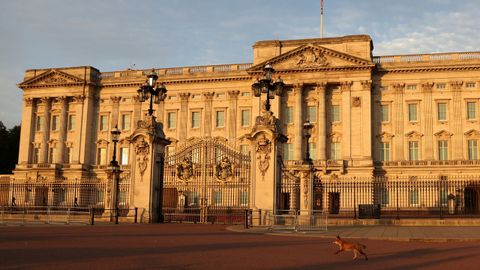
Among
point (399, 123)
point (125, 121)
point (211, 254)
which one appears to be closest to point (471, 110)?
point (399, 123)

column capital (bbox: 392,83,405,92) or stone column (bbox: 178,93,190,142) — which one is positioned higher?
column capital (bbox: 392,83,405,92)

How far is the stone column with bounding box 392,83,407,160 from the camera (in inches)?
2172

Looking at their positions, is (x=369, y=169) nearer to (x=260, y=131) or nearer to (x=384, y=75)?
(x=384, y=75)

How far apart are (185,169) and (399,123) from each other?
112 ft

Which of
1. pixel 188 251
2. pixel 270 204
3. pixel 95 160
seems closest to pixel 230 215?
pixel 270 204

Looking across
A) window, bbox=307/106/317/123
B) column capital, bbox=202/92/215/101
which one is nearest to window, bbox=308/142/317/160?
window, bbox=307/106/317/123

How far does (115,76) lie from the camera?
65.3 m

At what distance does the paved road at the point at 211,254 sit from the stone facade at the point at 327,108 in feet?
113

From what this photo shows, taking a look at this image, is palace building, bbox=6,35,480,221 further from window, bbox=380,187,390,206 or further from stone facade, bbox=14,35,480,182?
window, bbox=380,187,390,206

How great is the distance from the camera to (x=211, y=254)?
40.4 feet

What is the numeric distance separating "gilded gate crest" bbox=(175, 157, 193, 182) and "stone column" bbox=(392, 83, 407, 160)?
33.0 metres

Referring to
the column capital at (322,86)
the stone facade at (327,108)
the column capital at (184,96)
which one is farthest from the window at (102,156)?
the column capital at (322,86)

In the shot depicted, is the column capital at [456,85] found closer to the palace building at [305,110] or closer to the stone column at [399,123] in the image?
the palace building at [305,110]

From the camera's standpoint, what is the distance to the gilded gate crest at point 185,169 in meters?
27.9
